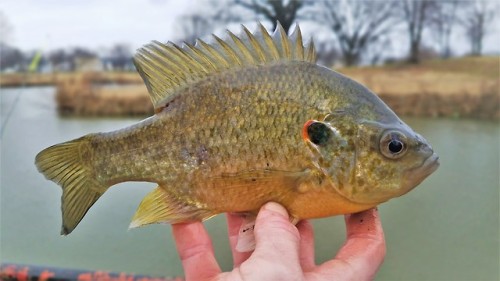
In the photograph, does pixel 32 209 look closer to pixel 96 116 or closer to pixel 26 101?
pixel 96 116

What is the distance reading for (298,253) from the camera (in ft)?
3.47

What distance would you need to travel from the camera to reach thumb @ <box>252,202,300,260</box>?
98 centimetres

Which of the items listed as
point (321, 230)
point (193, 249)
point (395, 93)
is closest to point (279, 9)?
point (395, 93)

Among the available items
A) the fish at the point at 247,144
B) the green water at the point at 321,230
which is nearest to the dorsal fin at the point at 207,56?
the fish at the point at 247,144

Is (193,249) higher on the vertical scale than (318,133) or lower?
lower

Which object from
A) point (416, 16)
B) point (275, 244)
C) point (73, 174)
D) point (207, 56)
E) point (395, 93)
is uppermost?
point (416, 16)

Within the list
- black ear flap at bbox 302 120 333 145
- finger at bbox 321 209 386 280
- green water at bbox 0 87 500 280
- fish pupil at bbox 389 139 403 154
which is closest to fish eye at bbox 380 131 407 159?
fish pupil at bbox 389 139 403 154

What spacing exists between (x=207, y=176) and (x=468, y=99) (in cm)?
805

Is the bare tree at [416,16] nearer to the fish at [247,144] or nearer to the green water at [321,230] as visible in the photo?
the green water at [321,230]

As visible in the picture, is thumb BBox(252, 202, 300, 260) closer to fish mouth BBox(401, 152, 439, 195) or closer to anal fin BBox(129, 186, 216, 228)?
anal fin BBox(129, 186, 216, 228)

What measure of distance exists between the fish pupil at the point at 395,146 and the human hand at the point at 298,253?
0.23 meters

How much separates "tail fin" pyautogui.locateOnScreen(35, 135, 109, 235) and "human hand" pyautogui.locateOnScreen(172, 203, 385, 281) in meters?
0.28

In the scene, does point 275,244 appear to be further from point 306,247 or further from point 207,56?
point 207,56

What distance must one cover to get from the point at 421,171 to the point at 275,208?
0.32m
